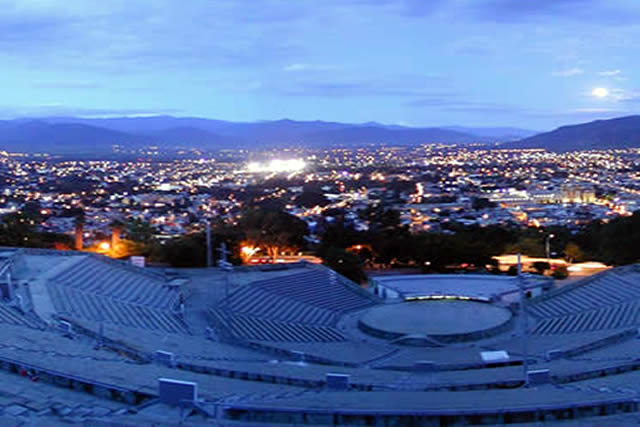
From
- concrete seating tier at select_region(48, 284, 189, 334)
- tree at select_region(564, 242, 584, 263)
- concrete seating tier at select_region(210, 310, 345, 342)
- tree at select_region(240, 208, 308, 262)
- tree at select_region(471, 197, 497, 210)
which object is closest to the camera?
concrete seating tier at select_region(48, 284, 189, 334)

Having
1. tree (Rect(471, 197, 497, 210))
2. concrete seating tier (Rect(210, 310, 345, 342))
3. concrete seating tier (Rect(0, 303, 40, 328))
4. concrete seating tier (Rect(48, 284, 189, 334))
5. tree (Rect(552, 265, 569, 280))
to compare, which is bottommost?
concrete seating tier (Rect(210, 310, 345, 342))

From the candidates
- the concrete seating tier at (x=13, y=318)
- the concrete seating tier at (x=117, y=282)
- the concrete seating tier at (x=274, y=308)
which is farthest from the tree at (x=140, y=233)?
the concrete seating tier at (x=13, y=318)

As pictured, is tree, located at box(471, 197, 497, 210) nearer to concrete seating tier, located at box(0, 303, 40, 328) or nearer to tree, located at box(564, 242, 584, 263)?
tree, located at box(564, 242, 584, 263)

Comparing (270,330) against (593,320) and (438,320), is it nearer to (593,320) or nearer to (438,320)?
(438,320)

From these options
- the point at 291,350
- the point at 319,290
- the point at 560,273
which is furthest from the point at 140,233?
the point at 560,273

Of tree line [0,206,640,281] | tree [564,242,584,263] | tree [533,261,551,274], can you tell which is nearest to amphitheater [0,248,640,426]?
tree [533,261,551,274]

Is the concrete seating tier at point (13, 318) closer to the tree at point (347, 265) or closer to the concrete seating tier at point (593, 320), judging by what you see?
the concrete seating tier at point (593, 320)
